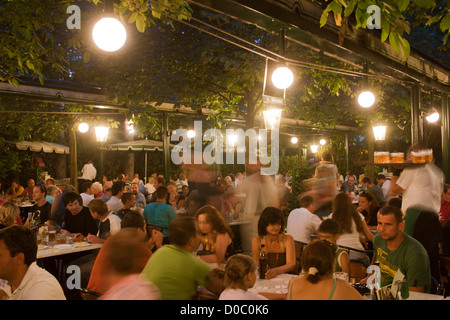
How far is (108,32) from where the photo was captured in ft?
11.5

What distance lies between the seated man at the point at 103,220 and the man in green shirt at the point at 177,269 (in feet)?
7.92

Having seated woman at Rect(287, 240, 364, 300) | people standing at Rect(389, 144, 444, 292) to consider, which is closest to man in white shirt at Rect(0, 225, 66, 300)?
seated woman at Rect(287, 240, 364, 300)

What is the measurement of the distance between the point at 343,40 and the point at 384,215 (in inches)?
82.4

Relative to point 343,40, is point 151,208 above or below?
below

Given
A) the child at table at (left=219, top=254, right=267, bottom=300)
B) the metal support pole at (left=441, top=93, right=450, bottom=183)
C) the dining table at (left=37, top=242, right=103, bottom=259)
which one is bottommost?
the dining table at (left=37, top=242, right=103, bottom=259)

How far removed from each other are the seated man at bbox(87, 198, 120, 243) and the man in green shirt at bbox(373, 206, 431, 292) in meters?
3.41

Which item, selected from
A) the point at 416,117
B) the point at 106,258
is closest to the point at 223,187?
the point at 416,117

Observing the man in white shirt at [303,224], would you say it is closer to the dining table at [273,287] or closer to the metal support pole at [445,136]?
the dining table at [273,287]

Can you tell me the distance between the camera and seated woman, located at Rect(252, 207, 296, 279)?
4391mm

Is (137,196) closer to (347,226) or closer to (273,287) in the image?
(347,226)

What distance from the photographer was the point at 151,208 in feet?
20.3

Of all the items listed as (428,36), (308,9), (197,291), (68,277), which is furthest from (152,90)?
(428,36)

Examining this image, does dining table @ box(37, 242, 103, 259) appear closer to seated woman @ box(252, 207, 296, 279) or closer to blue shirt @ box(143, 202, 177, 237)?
blue shirt @ box(143, 202, 177, 237)
